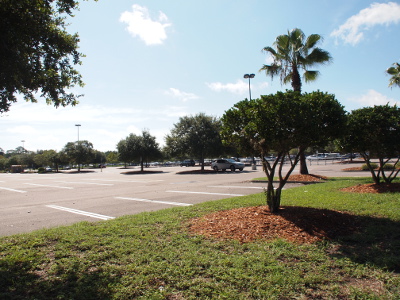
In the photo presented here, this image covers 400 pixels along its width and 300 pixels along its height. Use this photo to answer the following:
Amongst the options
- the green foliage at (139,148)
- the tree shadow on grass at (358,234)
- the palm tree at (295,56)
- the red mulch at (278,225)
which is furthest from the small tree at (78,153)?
the tree shadow on grass at (358,234)

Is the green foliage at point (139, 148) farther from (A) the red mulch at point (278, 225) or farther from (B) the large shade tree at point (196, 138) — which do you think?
(A) the red mulch at point (278, 225)

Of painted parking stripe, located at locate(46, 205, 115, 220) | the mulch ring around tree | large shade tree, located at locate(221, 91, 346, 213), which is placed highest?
large shade tree, located at locate(221, 91, 346, 213)

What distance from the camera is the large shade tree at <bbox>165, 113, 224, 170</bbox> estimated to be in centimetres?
3481

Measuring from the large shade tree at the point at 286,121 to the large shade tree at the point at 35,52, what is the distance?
148 inches

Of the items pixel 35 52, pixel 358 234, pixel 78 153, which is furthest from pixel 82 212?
pixel 78 153

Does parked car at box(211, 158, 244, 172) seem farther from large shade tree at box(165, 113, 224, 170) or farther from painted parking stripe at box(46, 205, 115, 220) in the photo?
painted parking stripe at box(46, 205, 115, 220)

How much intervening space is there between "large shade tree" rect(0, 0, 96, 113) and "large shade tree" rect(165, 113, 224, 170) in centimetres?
2837

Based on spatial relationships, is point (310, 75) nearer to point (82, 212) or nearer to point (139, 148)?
point (82, 212)

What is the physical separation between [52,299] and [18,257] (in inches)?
67.3

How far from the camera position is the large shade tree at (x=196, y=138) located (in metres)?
34.8

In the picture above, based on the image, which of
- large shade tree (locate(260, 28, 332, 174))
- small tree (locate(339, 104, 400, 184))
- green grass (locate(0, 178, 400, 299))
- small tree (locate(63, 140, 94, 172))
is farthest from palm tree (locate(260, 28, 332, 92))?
small tree (locate(63, 140, 94, 172))

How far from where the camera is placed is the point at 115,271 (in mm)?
3646

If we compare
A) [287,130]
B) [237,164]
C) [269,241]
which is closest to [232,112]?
[287,130]

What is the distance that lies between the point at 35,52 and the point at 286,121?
5.10 metres
